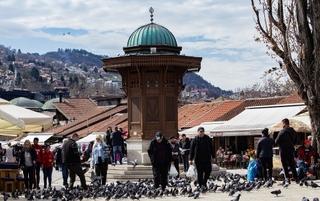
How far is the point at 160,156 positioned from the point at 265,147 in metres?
3.34

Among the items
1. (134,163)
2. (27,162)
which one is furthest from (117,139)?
(27,162)

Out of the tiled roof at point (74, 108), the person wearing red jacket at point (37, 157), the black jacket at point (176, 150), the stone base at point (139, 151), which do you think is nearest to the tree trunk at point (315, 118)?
the black jacket at point (176, 150)

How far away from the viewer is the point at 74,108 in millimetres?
65938

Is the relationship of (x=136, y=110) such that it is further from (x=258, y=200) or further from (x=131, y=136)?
(x=258, y=200)

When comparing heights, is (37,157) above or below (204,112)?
below

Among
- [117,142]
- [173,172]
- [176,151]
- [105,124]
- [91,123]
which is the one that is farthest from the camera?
[91,123]

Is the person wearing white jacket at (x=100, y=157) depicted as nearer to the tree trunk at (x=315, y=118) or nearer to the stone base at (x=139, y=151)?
the tree trunk at (x=315, y=118)

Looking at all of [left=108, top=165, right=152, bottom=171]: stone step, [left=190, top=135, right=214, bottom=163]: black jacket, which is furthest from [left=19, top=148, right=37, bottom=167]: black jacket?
[left=108, top=165, right=152, bottom=171]: stone step

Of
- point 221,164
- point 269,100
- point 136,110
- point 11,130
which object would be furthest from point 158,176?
point 269,100

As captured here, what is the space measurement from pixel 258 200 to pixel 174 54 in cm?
1389

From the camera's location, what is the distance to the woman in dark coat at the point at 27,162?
1892cm

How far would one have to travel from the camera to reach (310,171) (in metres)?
18.9

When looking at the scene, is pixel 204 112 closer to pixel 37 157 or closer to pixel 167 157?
pixel 37 157

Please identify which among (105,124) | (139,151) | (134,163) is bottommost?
(134,163)
